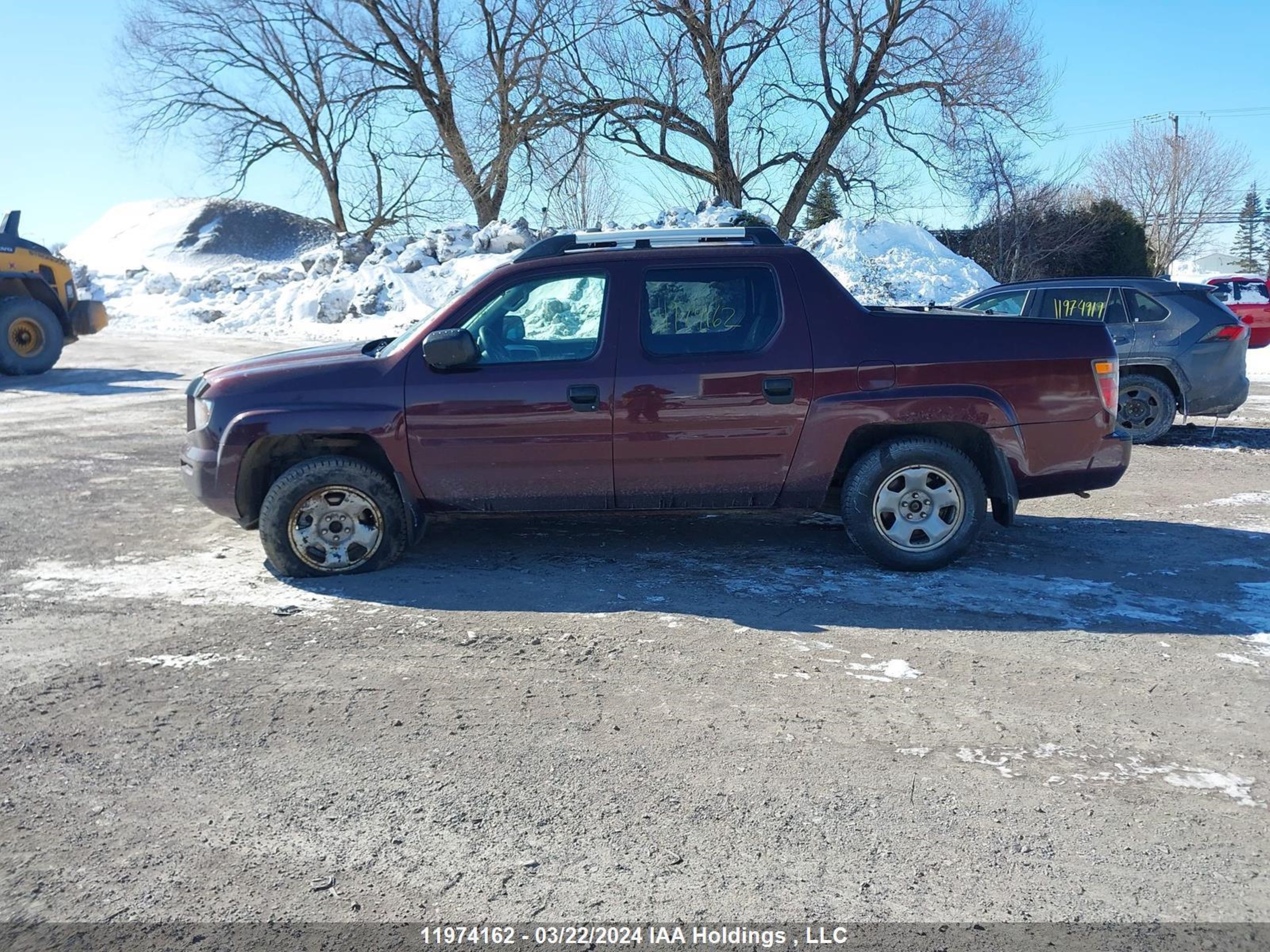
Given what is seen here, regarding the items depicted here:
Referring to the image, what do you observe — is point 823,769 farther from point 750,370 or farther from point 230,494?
point 230,494

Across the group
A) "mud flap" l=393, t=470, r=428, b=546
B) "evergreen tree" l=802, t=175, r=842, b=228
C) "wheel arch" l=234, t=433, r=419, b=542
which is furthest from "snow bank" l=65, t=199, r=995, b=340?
"mud flap" l=393, t=470, r=428, b=546

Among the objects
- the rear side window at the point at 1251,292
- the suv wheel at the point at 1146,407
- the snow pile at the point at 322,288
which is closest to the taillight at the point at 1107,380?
the suv wheel at the point at 1146,407

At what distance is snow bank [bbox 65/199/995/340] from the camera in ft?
83.0

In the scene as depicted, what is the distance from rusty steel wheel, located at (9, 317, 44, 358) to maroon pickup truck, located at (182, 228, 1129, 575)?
40.6 ft

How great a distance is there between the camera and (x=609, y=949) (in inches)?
103

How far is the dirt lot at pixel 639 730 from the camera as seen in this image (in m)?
2.88

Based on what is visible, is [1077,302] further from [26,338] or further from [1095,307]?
[26,338]

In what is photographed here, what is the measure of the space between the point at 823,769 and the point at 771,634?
128 centimetres

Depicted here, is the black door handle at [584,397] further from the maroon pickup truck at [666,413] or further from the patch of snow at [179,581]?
the patch of snow at [179,581]

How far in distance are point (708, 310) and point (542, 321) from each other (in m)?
0.93

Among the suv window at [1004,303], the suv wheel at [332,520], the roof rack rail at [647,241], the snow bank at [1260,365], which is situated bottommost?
the suv wheel at [332,520]

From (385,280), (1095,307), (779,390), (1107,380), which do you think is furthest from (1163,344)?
(385,280)

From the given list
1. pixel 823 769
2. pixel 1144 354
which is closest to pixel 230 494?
pixel 823 769

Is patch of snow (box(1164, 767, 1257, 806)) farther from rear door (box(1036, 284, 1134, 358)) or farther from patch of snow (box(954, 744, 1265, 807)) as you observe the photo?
rear door (box(1036, 284, 1134, 358))
